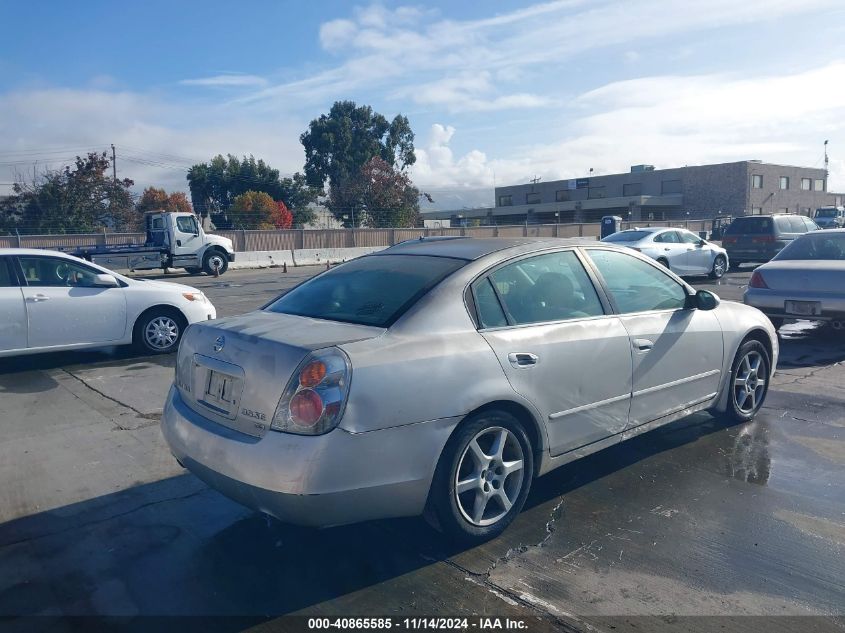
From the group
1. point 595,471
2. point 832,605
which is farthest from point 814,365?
point 832,605

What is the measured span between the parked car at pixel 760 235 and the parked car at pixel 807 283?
11199mm

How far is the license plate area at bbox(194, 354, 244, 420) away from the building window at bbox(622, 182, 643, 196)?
68.2 m

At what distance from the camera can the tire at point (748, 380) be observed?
5.58m

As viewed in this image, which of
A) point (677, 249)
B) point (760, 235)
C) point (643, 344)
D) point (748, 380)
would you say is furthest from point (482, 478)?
point (760, 235)

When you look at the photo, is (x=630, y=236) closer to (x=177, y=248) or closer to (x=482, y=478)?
(x=482, y=478)

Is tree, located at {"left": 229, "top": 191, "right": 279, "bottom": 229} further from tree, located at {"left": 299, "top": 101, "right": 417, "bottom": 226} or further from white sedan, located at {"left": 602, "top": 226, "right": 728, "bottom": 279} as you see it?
white sedan, located at {"left": 602, "top": 226, "right": 728, "bottom": 279}

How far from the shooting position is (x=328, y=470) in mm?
3121

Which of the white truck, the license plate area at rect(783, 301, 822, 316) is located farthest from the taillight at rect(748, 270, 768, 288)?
the white truck

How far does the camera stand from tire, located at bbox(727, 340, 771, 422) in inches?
220

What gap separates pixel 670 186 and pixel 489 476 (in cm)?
6608

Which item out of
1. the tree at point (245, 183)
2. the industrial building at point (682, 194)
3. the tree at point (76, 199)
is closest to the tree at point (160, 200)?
the tree at point (245, 183)

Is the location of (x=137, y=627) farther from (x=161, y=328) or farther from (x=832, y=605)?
(x=161, y=328)

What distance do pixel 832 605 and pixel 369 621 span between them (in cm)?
209

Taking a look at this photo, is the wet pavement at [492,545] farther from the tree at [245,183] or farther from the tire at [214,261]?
the tree at [245,183]
